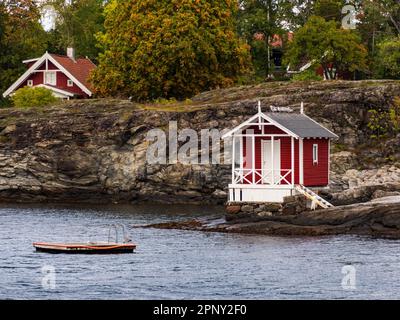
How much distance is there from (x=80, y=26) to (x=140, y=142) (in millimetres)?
44170

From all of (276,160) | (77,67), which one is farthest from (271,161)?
(77,67)

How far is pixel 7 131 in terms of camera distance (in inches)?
3620

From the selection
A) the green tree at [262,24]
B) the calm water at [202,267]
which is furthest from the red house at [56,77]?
the calm water at [202,267]

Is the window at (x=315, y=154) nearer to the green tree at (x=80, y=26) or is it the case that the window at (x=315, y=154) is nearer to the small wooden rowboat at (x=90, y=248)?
the small wooden rowboat at (x=90, y=248)

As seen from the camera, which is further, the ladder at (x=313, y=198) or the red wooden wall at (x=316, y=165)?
the red wooden wall at (x=316, y=165)

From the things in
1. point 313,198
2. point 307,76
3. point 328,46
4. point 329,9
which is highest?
point 329,9

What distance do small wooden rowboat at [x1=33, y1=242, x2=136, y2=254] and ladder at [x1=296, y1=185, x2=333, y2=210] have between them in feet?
36.9

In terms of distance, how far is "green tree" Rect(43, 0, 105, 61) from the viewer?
128550 millimetres

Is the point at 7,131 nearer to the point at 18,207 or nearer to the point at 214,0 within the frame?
the point at 18,207

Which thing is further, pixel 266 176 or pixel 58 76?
pixel 58 76

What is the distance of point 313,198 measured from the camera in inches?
2557

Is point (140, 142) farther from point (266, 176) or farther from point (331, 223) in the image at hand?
point (331, 223)

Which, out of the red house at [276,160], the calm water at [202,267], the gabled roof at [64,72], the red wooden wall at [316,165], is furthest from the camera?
the gabled roof at [64,72]

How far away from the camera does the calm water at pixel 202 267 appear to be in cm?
4719
